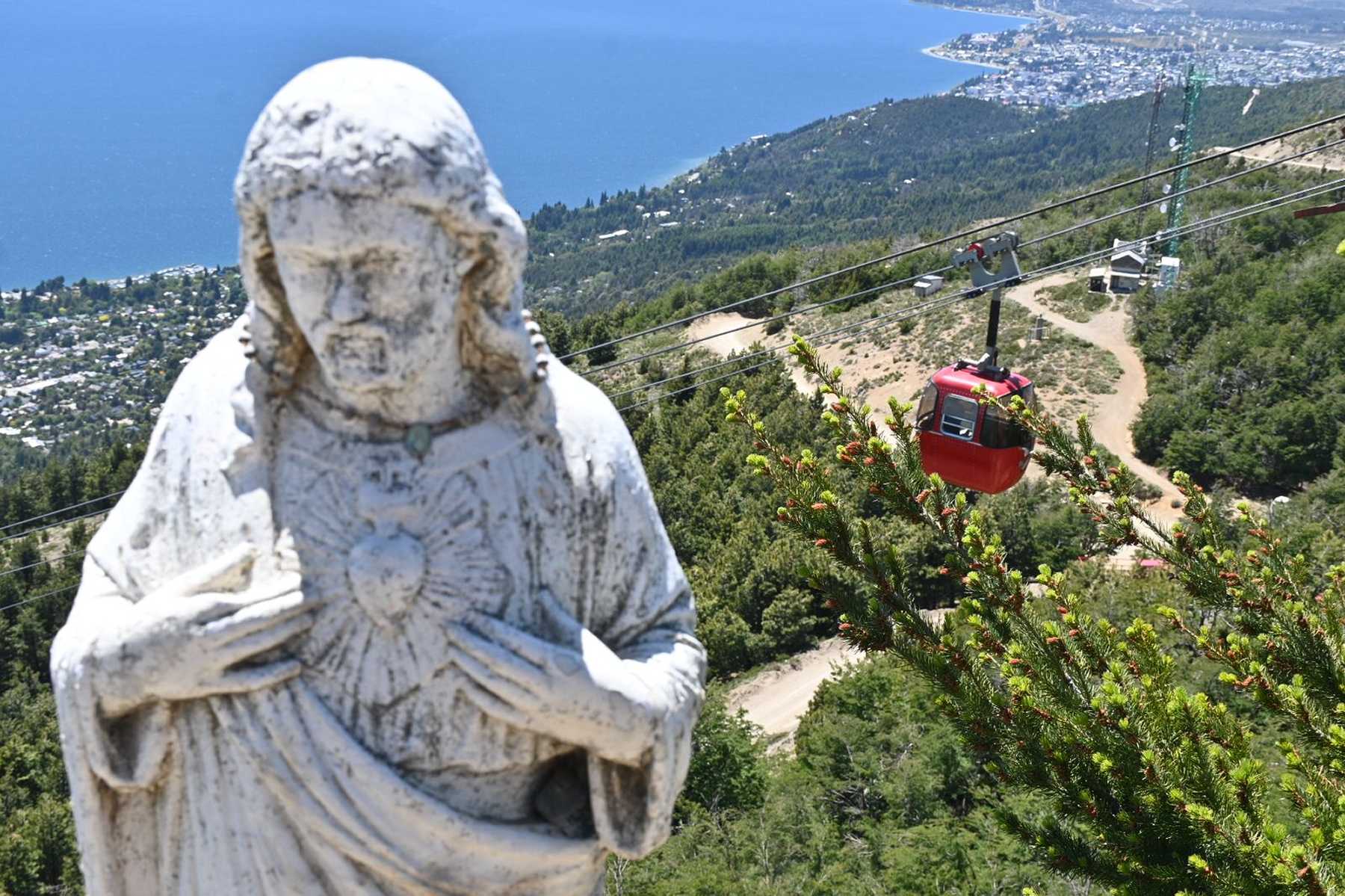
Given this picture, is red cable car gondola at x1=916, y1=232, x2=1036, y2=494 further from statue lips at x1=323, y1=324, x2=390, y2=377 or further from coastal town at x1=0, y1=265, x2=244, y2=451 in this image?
coastal town at x1=0, y1=265, x2=244, y2=451

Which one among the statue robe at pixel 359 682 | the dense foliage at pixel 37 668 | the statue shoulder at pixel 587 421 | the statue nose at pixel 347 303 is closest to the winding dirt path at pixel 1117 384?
the dense foliage at pixel 37 668

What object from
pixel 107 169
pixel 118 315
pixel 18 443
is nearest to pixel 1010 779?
pixel 18 443

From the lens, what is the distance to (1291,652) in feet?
21.8

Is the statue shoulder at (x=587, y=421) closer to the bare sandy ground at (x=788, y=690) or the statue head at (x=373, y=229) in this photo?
the statue head at (x=373, y=229)

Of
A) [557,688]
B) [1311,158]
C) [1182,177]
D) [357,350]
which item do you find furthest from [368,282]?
[1311,158]

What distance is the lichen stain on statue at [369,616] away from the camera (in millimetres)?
3094

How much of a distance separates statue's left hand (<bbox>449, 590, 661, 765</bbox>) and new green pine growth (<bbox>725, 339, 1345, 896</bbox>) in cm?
342

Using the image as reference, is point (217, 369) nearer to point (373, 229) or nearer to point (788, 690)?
point (373, 229)

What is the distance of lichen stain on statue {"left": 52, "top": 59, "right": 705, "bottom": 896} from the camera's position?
3.09m

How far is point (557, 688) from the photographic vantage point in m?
3.19

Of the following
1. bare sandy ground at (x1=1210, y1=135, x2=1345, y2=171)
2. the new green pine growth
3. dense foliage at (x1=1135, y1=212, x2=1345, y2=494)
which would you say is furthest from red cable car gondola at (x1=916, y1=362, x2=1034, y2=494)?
bare sandy ground at (x1=1210, y1=135, x2=1345, y2=171)

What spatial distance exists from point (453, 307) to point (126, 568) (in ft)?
3.75

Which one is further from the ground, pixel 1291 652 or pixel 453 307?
pixel 453 307

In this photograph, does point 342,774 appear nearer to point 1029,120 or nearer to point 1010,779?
point 1010,779
